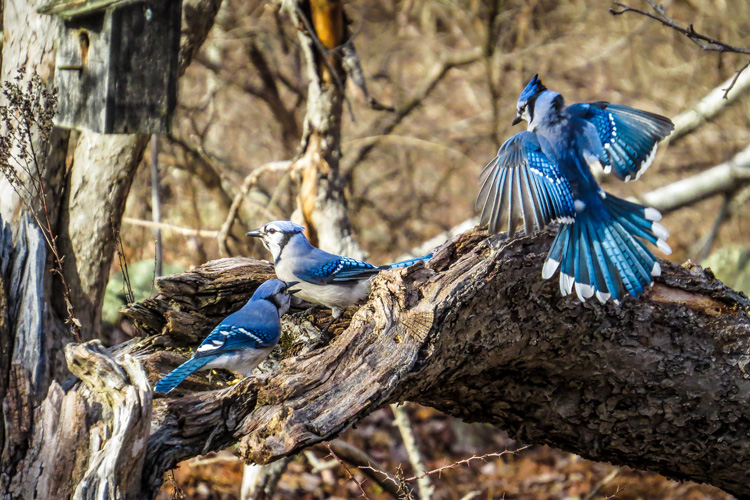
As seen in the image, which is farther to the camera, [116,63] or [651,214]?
[116,63]

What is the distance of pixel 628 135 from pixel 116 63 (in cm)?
233

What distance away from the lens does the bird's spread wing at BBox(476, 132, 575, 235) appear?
106 inches

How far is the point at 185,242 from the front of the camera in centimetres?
730

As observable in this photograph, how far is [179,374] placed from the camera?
2.65 metres

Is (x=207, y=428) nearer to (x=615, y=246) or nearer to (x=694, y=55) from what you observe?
A: (x=615, y=246)

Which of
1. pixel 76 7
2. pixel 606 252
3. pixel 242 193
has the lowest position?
pixel 606 252

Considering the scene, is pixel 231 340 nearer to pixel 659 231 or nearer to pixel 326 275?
pixel 326 275

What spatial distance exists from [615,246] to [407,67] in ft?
24.2

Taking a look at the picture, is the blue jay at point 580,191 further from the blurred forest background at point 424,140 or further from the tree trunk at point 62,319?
the blurred forest background at point 424,140

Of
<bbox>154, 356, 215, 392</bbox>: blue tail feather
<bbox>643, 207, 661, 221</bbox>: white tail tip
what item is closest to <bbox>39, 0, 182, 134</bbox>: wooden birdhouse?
<bbox>154, 356, 215, 392</bbox>: blue tail feather

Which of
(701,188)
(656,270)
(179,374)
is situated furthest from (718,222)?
(179,374)

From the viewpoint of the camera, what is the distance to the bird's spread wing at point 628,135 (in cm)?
320

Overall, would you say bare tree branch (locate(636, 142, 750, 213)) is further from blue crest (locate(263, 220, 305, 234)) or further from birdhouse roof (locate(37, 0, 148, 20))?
birdhouse roof (locate(37, 0, 148, 20))

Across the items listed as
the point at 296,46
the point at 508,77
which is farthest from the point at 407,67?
the point at 296,46
